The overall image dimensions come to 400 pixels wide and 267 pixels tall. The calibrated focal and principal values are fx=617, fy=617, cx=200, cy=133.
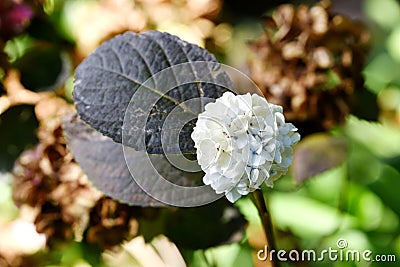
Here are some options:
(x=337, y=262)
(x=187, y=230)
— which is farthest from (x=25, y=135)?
(x=337, y=262)

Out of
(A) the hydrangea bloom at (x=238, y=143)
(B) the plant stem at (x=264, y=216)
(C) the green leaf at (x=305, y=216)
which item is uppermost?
(A) the hydrangea bloom at (x=238, y=143)

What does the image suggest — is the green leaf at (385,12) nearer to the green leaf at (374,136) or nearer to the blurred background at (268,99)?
the blurred background at (268,99)

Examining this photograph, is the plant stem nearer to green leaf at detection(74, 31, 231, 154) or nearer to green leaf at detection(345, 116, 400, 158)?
green leaf at detection(74, 31, 231, 154)

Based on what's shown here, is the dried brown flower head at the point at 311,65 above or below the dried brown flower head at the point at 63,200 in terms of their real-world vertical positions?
above

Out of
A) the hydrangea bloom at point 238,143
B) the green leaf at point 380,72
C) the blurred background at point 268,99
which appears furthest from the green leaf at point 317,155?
the hydrangea bloom at point 238,143

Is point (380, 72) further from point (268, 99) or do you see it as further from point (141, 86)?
point (141, 86)

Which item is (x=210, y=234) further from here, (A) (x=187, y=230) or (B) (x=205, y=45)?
(B) (x=205, y=45)

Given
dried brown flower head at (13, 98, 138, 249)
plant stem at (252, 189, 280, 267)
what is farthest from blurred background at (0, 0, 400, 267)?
plant stem at (252, 189, 280, 267)

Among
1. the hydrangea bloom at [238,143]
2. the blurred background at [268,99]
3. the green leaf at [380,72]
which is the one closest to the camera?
the hydrangea bloom at [238,143]

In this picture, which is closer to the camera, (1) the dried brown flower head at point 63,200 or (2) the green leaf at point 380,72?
(1) the dried brown flower head at point 63,200
